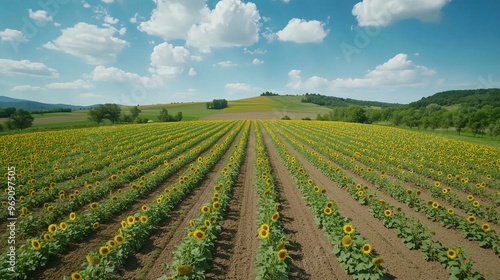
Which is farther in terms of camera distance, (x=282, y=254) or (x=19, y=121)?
(x=19, y=121)

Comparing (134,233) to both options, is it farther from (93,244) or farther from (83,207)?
(83,207)

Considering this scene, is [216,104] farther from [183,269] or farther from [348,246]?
[183,269]

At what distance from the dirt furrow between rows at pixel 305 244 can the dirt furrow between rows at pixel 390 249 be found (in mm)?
1465

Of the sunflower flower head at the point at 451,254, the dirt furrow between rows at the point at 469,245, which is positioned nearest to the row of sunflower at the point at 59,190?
the sunflower flower head at the point at 451,254

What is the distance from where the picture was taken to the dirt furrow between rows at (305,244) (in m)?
7.02

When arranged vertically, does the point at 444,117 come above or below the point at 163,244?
above

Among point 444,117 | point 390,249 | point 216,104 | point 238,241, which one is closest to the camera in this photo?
point 390,249

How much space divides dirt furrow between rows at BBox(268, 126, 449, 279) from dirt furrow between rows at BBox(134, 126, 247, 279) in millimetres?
6221

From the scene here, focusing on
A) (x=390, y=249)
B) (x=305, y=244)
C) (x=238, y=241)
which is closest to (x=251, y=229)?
(x=238, y=241)

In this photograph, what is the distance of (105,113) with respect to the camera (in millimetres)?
80438

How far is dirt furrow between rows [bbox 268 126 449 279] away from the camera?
23.0 ft

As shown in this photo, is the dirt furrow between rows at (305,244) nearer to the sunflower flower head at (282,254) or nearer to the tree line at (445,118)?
the sunflower flower head at (282,254)

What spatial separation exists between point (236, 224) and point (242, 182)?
5520 mm

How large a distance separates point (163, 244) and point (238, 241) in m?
2.39
